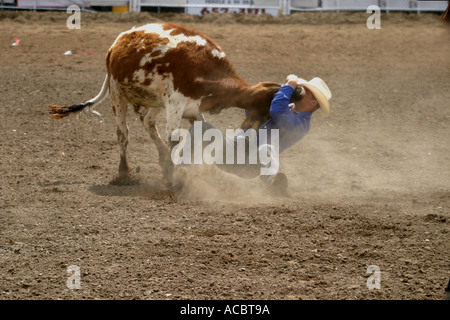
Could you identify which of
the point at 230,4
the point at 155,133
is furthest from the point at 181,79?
the point at 230,4

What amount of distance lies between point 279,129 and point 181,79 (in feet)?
3.69

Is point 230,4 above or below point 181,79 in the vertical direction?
above

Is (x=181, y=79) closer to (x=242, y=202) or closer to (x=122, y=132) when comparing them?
(x=122, y=132)

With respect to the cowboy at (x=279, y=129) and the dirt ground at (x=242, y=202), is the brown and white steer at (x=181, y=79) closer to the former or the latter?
the cowboy at (x=279, y=129)

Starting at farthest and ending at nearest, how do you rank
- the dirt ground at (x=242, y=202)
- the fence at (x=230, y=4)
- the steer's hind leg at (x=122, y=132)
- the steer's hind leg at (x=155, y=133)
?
the fence at (x=230, y=4) → the steer's hind leg at (x=155, y=133) → the steer's hind leg at (x=122, y=132) → the dirt ground at (x=242, y=202)

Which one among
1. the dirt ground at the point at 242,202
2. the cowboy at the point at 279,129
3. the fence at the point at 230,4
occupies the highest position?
the fence at the point at 230,4

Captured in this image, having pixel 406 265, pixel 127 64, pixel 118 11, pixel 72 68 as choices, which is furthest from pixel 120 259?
pixel 118 11

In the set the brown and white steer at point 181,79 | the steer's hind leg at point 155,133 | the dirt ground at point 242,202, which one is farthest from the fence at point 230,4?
the brown and white steer at point 181,79

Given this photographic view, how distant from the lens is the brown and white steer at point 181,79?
6.76 m

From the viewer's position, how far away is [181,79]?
22.1 feet

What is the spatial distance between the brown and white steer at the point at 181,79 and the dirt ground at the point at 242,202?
0.83m

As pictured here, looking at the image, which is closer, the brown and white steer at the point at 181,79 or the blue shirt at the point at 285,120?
the blue shirt at the point at 285,120

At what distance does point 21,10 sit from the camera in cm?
1639

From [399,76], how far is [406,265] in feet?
26.5
